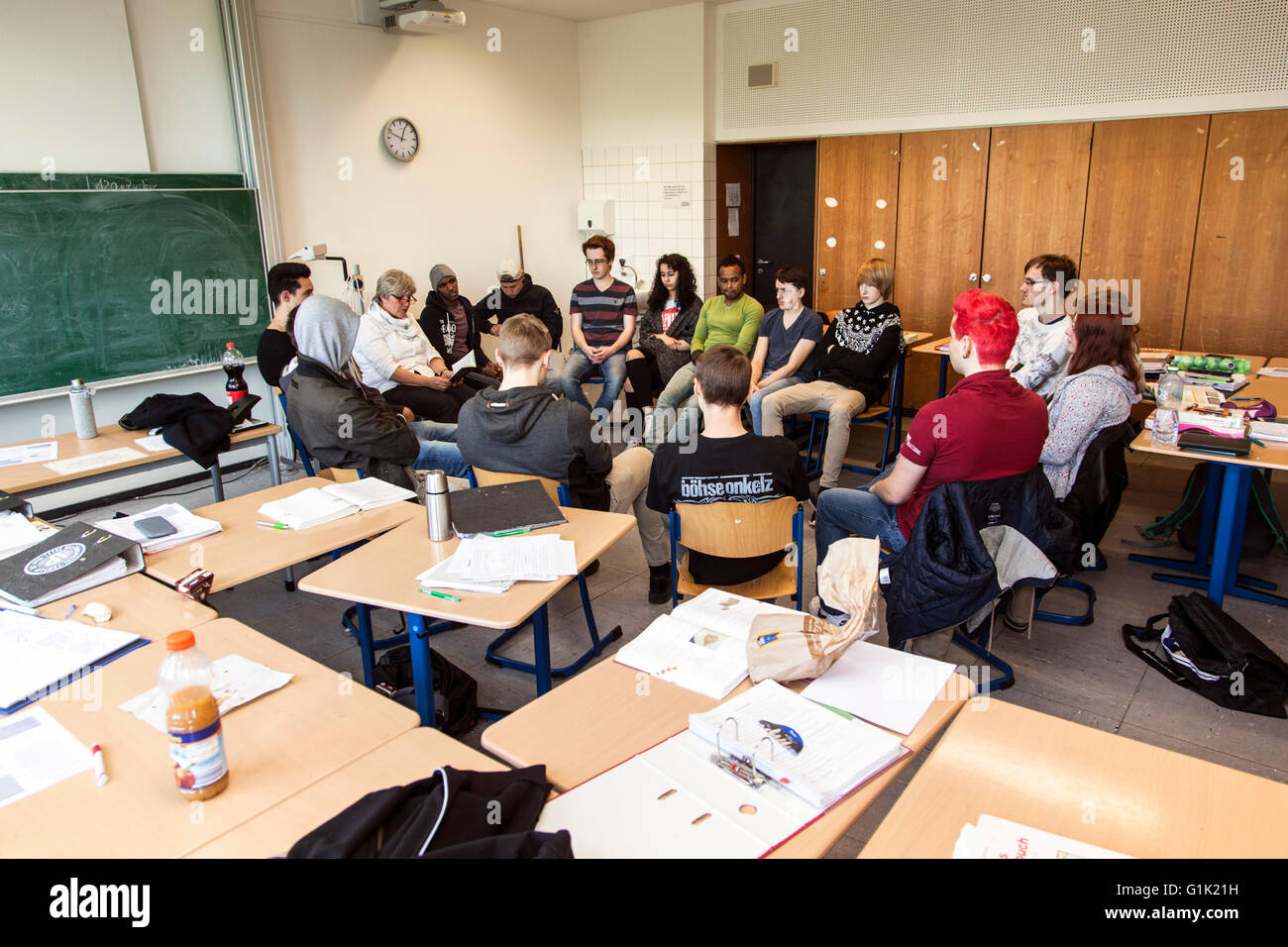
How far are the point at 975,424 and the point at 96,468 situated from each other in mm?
3248

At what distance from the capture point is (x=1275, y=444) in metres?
3.29

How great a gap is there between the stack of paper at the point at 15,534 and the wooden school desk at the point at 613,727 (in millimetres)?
1721

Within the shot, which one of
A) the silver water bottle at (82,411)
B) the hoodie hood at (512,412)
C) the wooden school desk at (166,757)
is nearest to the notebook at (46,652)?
the wooden school desk at (166,757)

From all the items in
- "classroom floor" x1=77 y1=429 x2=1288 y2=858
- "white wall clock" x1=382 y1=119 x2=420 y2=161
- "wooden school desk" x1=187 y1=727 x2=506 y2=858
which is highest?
"white wall clock" x1=382 y1=119 x2=420 y2=161

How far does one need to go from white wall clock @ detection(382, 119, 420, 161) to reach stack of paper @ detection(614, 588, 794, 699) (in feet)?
17.3

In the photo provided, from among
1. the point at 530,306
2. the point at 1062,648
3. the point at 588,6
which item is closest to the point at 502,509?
the point at 1062,648

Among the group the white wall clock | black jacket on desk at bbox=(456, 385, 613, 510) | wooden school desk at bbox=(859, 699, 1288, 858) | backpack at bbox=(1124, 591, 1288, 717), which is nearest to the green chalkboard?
the white wall clock

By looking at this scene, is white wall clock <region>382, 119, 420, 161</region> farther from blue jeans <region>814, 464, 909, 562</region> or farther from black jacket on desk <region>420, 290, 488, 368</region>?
blue jeans <region>814, 464, 909, 562</region>

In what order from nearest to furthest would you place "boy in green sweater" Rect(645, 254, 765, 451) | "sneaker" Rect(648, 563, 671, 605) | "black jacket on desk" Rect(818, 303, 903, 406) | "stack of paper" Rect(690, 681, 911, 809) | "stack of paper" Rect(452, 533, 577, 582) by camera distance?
"stack of paper" Rect(690, 681, 911, 809) < "stack of paper" Rect(452, 533, 577, 582) < "sneaker" Rect(648, 563, 671, 605) < "black jacket on desk" Rect(818, 303, 903, 406) < "boy in green sweater" Rect(645, 254, 765, 451)

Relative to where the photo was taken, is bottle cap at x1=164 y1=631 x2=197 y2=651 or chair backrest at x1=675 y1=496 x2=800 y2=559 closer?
bottle cap at x1=164 y1=631 x2=197 y2=651

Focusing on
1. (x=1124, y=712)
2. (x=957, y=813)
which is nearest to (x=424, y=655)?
(x=957, y=813)

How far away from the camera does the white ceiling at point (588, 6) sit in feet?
22.3

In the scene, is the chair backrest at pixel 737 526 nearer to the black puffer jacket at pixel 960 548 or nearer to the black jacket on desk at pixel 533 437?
the black puffer jacket at pixel 960 548

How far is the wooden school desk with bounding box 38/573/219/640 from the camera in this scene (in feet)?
6.66
